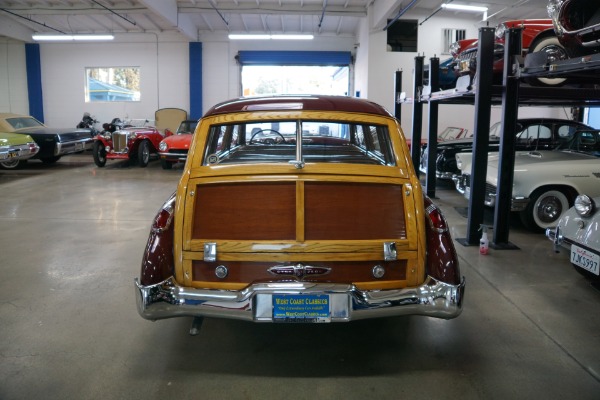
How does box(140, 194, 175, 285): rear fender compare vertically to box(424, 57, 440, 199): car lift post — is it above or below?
below

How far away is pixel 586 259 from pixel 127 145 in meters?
11.2

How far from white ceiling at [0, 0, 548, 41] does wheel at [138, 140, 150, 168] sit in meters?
3.74

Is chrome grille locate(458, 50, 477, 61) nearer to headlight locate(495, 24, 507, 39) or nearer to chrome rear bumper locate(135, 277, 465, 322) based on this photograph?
headlight locate(495, 24, 507, 39)

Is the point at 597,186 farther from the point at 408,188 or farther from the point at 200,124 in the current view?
the point at 200,124

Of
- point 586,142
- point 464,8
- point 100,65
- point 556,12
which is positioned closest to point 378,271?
point 556,12

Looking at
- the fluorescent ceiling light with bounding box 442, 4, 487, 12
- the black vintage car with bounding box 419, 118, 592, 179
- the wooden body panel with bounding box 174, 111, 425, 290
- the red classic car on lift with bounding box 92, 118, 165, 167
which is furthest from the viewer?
the fluorescent ceiling light with bounding box 442, 4, 487, 12

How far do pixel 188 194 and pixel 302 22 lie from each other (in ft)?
51.4

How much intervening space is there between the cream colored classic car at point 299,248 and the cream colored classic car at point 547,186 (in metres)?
3.40

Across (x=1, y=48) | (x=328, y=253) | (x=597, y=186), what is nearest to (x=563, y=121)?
(x=597, y=186)

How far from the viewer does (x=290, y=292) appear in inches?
91.4

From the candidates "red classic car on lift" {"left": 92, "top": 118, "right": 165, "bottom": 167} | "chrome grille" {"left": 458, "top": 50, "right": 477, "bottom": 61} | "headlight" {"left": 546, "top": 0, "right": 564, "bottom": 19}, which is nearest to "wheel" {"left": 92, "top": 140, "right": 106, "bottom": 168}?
"red classic car on lift" {"left": 92, "top": 118, "right": 165, "bottom": 167}

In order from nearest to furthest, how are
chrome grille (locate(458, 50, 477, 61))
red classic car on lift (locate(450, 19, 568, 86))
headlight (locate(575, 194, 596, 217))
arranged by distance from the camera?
headlight (locate(575, 194, 596, 217)), red classic car on lift (locate(450, 19, 568, 86)), chrome grille (locate(458, 50, 477, 61))

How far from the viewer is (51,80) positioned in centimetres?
1866

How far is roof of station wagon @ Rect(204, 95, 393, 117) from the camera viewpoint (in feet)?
9.26
